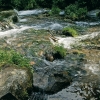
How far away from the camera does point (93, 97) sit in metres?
7.26

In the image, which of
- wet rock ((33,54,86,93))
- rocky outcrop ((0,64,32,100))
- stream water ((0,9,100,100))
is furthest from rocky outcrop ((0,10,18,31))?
rocky outcrop ((0,64,32,100))

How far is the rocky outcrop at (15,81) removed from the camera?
669cm

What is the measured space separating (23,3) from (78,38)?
16.8 m

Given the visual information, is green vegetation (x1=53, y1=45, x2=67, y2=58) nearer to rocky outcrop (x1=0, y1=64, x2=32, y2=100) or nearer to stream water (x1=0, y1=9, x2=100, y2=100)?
stream water (x1=0, y1=9, x2=100, y2=100)

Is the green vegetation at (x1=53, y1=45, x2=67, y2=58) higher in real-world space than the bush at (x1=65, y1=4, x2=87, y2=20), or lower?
higher

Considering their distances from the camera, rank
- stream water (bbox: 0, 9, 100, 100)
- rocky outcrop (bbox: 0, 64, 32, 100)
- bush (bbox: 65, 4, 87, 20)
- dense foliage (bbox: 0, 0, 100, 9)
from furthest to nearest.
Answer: dense foliage (bbox: 0, 0, 100, 9) < bush (bbox: 65, 4, 87, 20) < stream water (bbox: 0, 9, 100, 100) < rocky outcrop (bbox: 0, 64, 32, 100)

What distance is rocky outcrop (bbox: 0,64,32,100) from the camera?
6688 millimetres

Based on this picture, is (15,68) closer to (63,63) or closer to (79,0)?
(63,63)

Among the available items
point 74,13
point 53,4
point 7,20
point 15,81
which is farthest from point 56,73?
point 53,4

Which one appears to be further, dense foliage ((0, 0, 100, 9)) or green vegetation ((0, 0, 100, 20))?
dense foliage ((0, 0, 100, 9))

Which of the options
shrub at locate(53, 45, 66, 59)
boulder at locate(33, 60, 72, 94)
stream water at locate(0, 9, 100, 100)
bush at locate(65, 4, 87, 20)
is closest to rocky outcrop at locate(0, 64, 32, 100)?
stream water at locate(0, 9, 100, 100)

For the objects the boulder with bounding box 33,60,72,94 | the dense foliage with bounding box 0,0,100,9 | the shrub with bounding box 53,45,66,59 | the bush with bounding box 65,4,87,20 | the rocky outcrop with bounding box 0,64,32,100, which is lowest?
the dense foliage with bounding box 0,0,100,9

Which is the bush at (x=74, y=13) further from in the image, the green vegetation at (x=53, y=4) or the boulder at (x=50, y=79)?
the boulder at (x=50, y=79)

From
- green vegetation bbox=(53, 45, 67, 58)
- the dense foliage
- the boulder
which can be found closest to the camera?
the boulder
